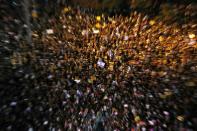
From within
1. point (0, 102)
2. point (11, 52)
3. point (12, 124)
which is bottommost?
point (12, 124)

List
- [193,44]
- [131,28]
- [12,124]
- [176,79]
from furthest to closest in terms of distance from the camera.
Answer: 1. [131,28]
2. [193,44]
3. [176,79]
4. [12,124]

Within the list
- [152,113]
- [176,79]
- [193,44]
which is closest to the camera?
[152,113]

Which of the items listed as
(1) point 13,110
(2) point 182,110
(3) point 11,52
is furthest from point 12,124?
(2) point 182,110

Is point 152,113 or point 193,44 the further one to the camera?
point 193,44

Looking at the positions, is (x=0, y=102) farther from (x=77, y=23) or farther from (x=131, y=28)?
(x=131, y=28)

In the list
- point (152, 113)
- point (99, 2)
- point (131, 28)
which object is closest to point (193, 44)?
point (131, 28)

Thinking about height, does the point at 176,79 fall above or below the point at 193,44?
below

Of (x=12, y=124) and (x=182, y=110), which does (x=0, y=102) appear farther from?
(x=182, y=110)
